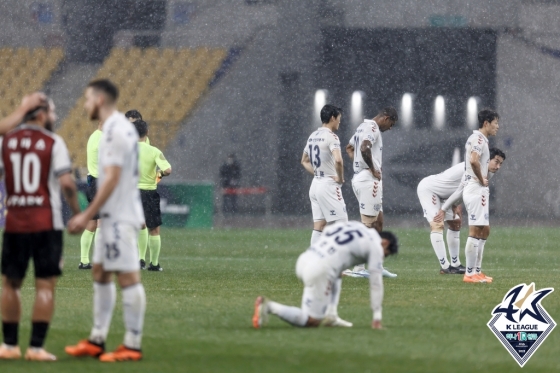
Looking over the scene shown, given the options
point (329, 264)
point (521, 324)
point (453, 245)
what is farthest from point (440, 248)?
point (329, 264)

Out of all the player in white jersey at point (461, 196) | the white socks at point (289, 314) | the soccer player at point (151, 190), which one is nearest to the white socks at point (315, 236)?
the player in white jersey at point (461, 196)

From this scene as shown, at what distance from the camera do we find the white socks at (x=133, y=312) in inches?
282

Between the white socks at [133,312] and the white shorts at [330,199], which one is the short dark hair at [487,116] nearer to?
the white shorts at [330,199]

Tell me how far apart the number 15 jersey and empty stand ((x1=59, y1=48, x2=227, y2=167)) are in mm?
23258

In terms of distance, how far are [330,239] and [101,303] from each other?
2.16 meters

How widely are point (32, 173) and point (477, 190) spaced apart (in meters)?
7.70

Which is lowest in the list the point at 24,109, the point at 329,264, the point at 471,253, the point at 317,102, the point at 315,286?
the point at 471,253

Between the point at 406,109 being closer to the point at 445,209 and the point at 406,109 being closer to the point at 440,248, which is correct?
the point at 445,209

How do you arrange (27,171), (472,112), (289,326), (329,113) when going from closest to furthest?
(27,171)
(289,326)
(329,113)
(472,112)

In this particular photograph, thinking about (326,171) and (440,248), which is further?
(440,248)

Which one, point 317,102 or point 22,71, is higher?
point 22,71

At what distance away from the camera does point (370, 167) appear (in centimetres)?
1446

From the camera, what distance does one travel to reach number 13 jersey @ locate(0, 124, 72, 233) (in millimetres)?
7234

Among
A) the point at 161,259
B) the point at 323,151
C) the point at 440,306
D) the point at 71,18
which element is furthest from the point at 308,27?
the point at 440,306
